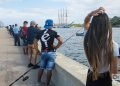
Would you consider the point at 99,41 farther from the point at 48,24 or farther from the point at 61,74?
the point at 48,24

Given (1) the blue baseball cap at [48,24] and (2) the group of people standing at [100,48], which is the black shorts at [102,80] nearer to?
(2) the group of people standing at [100,48]

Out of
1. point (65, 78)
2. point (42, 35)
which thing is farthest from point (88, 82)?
point (42, 35)

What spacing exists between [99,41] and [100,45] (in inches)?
2.1

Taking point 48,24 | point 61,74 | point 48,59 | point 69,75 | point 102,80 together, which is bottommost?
point 61,74

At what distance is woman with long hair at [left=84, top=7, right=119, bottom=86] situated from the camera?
444 centimetres

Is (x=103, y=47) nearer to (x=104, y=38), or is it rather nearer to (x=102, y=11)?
(x=104, y=38)

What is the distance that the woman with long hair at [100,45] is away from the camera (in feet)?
14.6

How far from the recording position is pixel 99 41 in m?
4.48

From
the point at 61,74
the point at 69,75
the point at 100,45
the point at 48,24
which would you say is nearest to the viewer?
the point at 100,45

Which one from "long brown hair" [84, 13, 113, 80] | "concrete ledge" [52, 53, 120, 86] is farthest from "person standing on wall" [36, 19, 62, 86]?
"long brown hair" [84, 13, 113, 80]

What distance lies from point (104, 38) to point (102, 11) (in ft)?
1.23

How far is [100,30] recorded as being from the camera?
4.45m

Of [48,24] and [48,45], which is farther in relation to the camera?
[48,45]

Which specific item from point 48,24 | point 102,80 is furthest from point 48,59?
point 102,80
